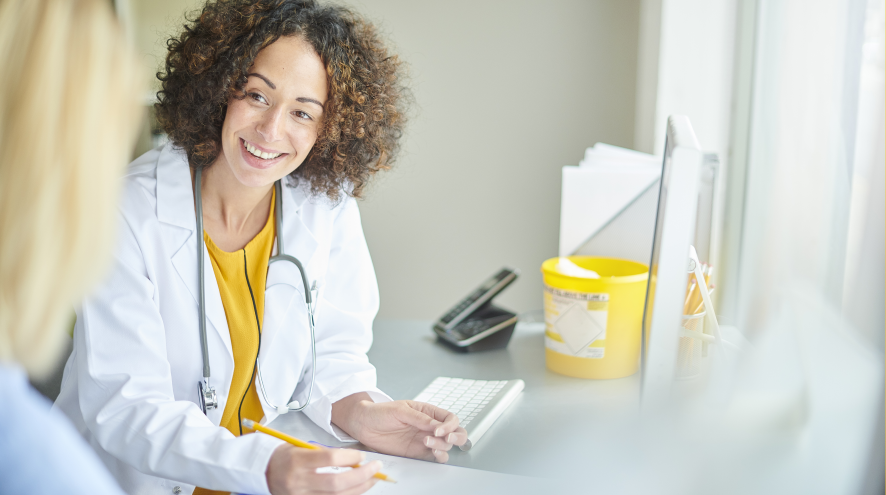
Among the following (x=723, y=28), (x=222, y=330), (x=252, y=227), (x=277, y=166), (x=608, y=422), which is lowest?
(x=608, y=422)

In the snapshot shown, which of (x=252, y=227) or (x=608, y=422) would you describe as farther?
(x=252, y=227)

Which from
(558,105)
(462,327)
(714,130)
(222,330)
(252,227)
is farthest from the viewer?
(558,105)

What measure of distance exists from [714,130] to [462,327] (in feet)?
2.93

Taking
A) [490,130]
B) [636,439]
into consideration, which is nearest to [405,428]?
[636,439]

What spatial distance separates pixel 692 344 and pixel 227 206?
2.94 feet

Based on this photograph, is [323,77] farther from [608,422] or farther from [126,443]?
[608,422]

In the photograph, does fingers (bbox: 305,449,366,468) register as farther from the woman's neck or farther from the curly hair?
the curly hair

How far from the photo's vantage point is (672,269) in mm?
707

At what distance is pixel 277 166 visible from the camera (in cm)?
121

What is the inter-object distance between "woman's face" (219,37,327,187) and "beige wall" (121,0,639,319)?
4.13 ft

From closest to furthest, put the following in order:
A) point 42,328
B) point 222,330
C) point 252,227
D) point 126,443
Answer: point 42,328
point 126,443
point 222,330
point 252,227

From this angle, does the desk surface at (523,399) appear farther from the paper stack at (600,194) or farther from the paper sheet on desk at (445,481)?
the paper stack at (600,194)

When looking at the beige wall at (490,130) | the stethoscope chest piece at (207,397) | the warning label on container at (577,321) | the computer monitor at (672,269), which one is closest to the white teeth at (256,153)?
the stethoscope chest piece at (207,397)

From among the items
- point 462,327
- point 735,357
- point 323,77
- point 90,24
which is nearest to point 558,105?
point 462,327
